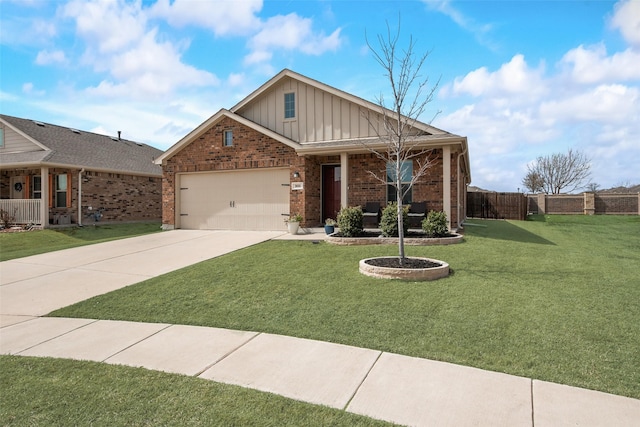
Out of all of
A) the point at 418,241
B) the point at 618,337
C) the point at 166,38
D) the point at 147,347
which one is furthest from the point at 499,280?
the point at 166,38

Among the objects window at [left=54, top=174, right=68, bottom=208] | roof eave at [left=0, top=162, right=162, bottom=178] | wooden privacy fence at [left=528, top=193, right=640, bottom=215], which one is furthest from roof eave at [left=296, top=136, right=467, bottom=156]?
wooden privacy fence at [left=528, top=193, right=640, bottom=215]

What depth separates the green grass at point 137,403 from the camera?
2.69 m

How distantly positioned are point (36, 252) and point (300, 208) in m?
7.98

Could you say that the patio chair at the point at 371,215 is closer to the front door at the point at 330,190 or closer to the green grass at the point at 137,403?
the front door at the point at 330,190

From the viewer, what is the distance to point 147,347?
13.6 feet

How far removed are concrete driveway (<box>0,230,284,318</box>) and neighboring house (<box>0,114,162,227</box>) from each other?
6.72 m

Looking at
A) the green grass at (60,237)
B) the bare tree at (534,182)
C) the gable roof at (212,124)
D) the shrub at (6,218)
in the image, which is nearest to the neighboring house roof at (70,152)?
the shrub at (6,218)

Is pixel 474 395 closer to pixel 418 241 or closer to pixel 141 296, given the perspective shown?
pixel 141 296

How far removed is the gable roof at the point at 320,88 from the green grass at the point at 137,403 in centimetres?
1031

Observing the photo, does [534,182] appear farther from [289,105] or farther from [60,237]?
[60,237]

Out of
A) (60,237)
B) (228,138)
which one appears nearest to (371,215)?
(228,138)

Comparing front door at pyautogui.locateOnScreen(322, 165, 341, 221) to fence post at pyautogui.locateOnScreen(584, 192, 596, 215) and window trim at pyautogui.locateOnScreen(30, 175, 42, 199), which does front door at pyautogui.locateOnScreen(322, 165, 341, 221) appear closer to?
window trim at pyautogui.locateOnScreen(30, 175, 42, 199)

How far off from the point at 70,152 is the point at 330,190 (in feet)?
42.5

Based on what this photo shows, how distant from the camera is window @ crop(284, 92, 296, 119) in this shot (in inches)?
568
